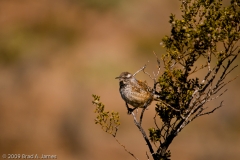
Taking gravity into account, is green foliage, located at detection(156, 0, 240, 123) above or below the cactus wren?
below

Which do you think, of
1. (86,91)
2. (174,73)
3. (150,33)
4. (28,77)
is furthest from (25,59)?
(174,73)

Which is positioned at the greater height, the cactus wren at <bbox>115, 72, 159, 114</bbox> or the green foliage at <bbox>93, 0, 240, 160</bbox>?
the cactus wren at <bbox>115, 72, 159, 114</bbox>

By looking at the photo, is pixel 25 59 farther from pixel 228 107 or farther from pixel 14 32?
pixel 228 107

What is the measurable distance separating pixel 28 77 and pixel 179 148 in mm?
7027

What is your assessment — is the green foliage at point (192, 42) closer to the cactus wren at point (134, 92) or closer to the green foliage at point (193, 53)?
the green foliage at point (193, 53)

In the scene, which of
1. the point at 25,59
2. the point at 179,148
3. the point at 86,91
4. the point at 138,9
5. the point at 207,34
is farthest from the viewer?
the point at 138,9

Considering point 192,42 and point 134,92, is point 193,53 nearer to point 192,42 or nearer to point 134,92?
point 192,42

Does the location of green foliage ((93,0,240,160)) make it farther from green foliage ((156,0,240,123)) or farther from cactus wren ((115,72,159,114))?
cactus wren ((115,72,159,114))

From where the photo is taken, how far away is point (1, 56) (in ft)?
71.3

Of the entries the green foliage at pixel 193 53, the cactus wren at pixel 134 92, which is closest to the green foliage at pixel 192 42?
the green foliage at pixel 193 53

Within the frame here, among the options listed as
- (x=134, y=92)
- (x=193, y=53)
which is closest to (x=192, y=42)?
(x=193, y=53)

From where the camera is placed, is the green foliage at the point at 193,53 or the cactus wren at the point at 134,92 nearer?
the green foliage at the point at 193,53

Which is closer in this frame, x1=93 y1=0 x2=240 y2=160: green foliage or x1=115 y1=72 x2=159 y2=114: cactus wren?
x1=93 y1=0 x2=240 y2=160: green foliage

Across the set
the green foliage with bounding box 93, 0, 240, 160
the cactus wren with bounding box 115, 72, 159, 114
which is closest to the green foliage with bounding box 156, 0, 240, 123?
the green foliage with bounding box 93, 0, 240, 160
